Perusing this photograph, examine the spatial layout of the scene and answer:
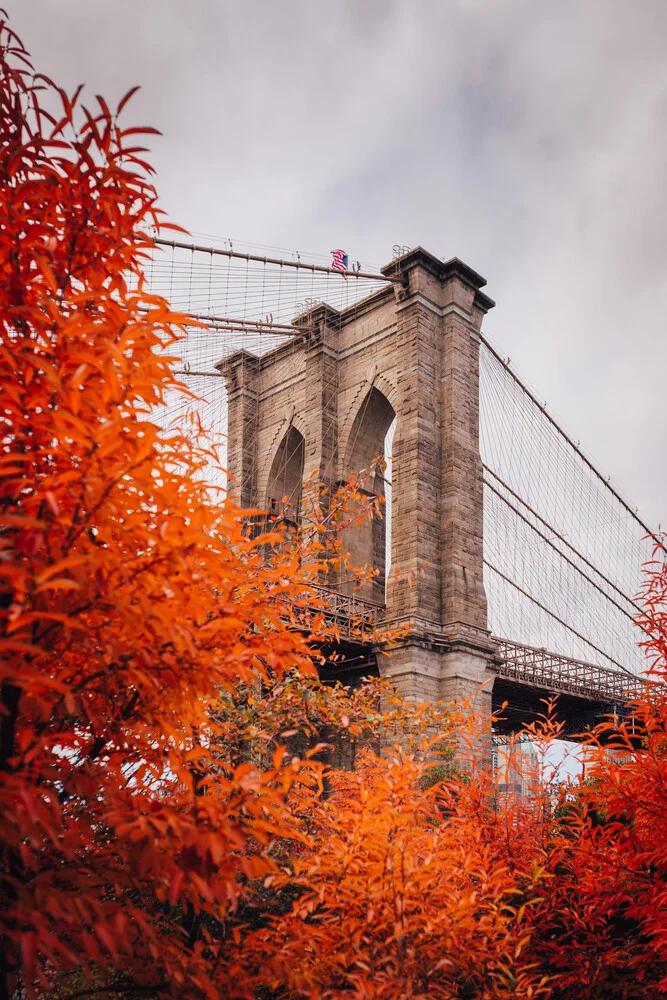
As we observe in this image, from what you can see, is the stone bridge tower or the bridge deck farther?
the stone bridge tower

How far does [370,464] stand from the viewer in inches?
1017

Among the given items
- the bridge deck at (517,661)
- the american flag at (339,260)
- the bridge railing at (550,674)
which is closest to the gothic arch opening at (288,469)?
the american flag at (339,260)

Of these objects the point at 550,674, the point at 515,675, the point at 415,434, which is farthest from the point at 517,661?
the point at 415,434

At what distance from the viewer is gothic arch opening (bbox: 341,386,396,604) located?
24.5 meters

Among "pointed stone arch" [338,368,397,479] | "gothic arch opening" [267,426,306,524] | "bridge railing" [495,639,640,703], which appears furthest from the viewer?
"gothic arch opening" [267,426,306,524]

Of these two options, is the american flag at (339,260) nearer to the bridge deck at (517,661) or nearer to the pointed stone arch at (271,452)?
the pointed stone arch at (271,452)

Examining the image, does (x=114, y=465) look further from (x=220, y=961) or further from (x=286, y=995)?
(x=286, y=995)

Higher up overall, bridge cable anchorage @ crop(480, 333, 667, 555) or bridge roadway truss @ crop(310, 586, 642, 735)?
bridge cable anchorage @ crop(480, 333, 667, 555)

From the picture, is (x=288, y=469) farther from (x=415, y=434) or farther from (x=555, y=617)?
(x=555, y=617)

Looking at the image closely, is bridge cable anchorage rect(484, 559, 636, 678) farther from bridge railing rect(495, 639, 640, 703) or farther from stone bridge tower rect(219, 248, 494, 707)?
stone bridge tower rect(219, 248, 494, 707)

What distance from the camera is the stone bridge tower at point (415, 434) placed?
21.0 metres

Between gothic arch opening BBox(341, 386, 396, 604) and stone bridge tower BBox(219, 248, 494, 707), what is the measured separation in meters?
0.04

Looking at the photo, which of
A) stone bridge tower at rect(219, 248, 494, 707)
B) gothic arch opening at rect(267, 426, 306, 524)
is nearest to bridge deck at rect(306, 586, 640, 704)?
stone bridge tower at rect(219, 248, 494, 707)

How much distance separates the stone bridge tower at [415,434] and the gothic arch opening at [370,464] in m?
0.04
